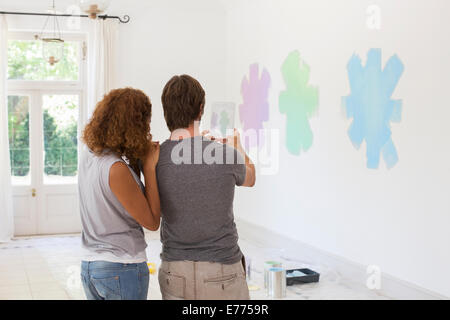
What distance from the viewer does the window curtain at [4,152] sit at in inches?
271

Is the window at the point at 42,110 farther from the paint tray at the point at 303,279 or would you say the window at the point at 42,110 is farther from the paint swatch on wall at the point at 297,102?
the paint tray at the point at 303,279

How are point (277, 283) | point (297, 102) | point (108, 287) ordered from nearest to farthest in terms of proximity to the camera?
point (108, 287) → point (277, 283) → point (297, 102)

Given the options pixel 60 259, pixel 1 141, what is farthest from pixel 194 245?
pixel 1 141

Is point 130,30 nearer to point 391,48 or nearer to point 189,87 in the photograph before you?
point 391,48

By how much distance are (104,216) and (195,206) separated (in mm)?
300

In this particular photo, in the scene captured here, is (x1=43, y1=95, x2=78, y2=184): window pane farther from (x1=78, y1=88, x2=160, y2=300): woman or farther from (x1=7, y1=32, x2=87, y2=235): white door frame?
(x1=78, y1=88, x2=160, y2=300): woman

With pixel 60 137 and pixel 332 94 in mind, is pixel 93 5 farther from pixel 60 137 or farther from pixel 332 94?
pixel 60 137

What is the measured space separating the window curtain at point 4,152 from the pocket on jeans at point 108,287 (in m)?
5.57

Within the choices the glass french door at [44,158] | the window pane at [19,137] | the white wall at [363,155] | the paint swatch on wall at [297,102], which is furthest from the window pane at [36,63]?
the paint swatch on wall at [297,102]

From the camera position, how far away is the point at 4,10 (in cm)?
695

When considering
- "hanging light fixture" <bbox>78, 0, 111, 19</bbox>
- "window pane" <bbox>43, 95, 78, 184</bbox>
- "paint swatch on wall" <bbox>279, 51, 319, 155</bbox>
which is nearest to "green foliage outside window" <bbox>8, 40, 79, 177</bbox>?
"window pane" <bbox>43, 95, 78, 184</bbox>

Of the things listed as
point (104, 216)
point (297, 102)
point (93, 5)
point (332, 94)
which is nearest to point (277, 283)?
point (332, 94)

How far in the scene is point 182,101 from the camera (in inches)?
72.7

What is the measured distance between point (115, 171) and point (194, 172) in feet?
0.82
